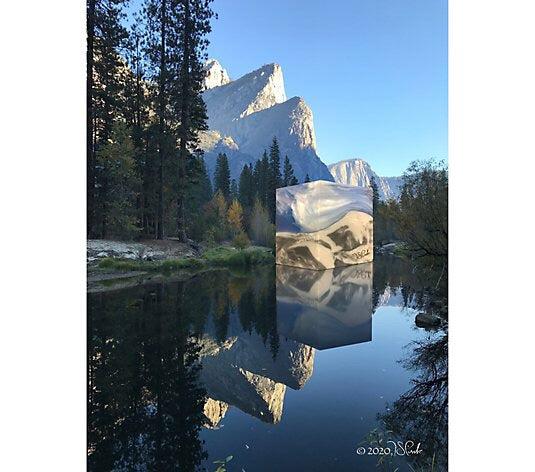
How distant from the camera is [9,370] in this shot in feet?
7.68

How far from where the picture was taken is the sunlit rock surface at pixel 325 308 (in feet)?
16.8

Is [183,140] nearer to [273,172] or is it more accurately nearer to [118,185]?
[118,185]

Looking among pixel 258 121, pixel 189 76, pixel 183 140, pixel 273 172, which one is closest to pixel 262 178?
pixel 273 172

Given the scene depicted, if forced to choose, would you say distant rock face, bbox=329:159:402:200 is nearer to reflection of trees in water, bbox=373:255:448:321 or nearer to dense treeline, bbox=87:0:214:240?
reflection of trees in water, bbox=373:255:448:321

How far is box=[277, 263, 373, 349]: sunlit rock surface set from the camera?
16.8ft

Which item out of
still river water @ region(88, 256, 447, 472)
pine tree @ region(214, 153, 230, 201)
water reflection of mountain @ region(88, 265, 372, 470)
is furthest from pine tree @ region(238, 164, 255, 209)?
still river water @ region(88, 256, 447, 472)

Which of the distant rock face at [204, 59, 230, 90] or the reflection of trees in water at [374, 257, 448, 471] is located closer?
the reflection of trees in water at [374, 257, 448, 471]

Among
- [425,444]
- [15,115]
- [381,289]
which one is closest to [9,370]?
[15,115]

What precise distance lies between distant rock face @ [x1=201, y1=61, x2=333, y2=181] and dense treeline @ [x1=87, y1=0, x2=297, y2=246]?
44 cm

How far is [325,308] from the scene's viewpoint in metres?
7.08

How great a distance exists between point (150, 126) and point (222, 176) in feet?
5.55

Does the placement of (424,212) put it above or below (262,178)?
below
